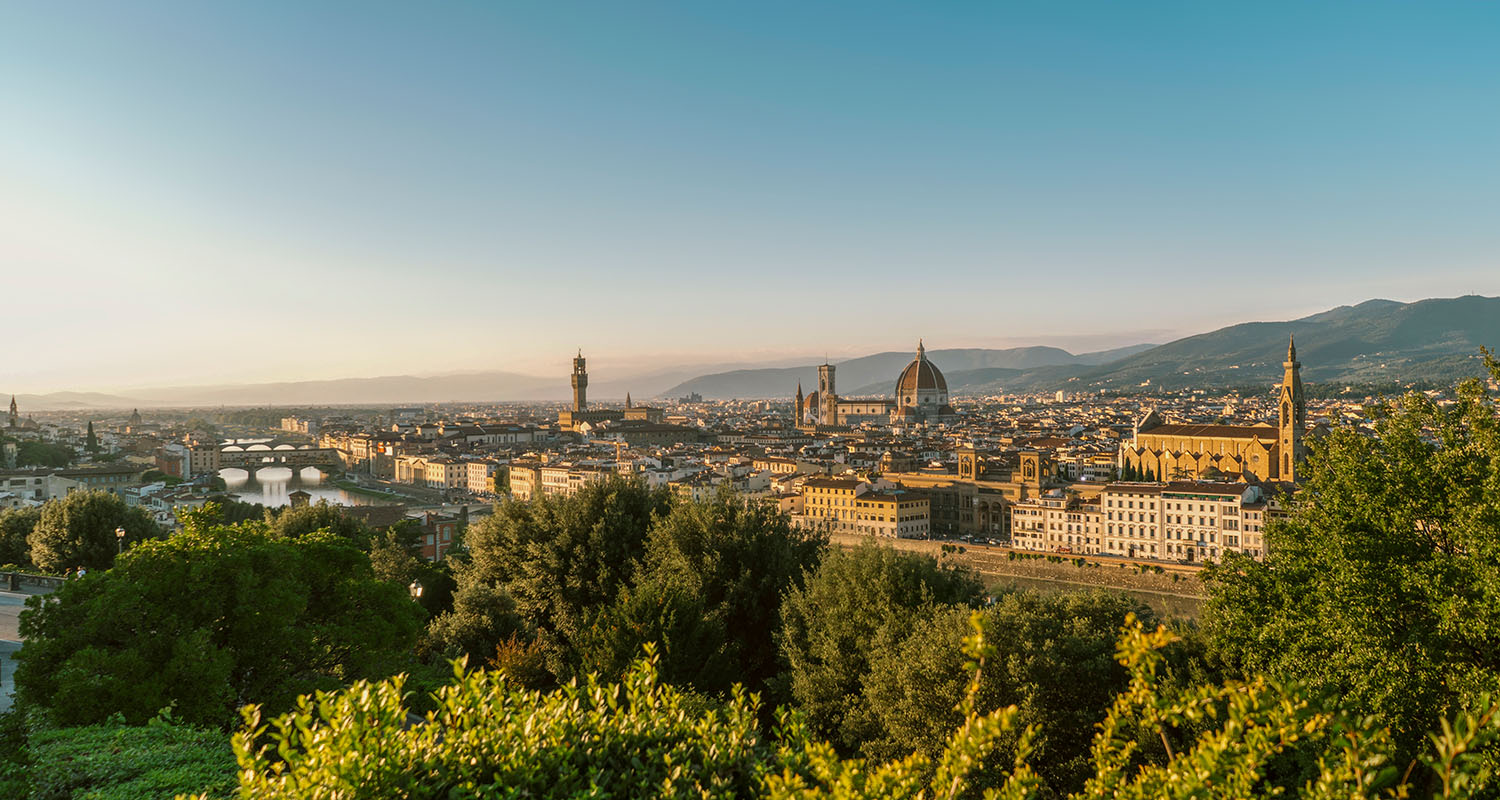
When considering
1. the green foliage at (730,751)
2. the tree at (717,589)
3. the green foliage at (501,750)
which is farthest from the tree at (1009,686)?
the green foliage at (501,750)

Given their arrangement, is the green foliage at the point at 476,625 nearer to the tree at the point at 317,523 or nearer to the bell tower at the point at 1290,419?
the tree at the point at 317,523

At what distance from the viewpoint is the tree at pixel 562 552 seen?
1434 cm

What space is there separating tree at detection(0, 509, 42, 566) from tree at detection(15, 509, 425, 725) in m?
19.0

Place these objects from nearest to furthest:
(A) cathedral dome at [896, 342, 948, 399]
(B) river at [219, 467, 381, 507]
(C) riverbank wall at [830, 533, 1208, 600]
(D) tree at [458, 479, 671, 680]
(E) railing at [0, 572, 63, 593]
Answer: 1. (D) tree at [458, 479, 671, 680]
2. (E) railing at [0, 572, 63, 593]
3. (C) riverbank wall at [830, 533, 1208, 600]
4. (B) river at [219, 467, 381, 507]
5. (A) cathedral dome at [896, 342, 948, 399]

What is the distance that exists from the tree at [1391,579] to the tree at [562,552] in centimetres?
899

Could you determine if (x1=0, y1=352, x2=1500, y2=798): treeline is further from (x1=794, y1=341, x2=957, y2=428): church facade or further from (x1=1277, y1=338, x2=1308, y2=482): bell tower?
(x1=794, y1=341, x2=957, y2=428): church facade

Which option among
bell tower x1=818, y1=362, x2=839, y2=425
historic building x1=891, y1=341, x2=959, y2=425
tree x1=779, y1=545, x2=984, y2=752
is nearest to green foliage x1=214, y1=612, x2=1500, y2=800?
tree x1=779, y1=545, x2=984, y2=752

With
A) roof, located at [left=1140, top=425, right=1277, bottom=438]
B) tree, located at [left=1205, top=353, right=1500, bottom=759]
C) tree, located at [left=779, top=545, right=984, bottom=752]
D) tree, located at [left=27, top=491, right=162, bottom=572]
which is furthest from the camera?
roof, located at [left=1140, top=425, right=1277, bottom=438]

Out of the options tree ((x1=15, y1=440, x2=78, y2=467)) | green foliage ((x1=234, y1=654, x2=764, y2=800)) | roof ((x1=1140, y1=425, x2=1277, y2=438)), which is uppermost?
green foliage ((x1=234, y1=654, x2=764, y2=800))

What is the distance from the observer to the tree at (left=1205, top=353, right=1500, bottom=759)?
26.2 feet

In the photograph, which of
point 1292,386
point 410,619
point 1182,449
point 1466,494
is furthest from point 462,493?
point 1466,494

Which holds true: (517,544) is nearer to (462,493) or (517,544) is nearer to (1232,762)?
(1232,762)

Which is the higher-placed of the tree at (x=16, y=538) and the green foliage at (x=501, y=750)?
the green foliage at (x=501, y=750)

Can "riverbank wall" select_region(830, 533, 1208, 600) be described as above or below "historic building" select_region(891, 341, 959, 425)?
below
